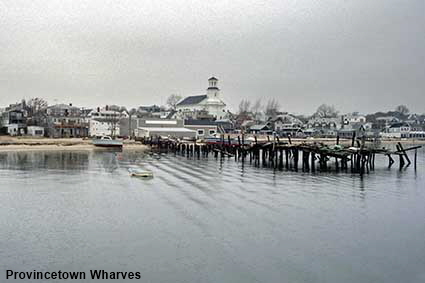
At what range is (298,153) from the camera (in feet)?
177

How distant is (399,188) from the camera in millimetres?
30547

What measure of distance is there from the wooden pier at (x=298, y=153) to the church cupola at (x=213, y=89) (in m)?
69.7

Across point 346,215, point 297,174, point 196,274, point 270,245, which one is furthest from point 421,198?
point 196,274

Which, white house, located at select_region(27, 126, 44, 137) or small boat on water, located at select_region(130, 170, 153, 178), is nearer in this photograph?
small boat on water, located at select_region(130, 170, 153, 178)

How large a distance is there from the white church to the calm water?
118 metres

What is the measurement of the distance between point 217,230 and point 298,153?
1492 inches

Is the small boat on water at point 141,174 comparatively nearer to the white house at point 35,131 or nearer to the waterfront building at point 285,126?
the white house at point 35,131

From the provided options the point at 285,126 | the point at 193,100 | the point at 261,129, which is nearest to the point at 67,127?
the point at 261,129

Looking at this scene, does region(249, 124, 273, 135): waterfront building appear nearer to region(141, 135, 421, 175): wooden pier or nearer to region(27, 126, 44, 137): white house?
region(141, 135, 421, 175): wooden pier

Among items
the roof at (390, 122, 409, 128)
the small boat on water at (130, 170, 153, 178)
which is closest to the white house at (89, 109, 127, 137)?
the small boat on water at (130, 170, 153, 178)

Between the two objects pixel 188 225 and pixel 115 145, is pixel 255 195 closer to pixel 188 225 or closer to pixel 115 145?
pixel 188 225

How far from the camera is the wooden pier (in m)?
45.0

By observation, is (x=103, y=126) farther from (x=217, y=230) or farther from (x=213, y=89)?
(x=217, y=230)

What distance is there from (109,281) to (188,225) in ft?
19.6
